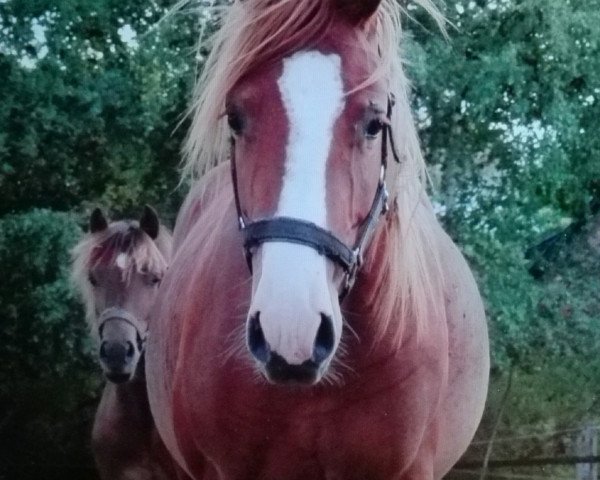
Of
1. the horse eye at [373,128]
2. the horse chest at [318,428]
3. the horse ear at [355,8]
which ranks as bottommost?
the horse chest at [318,428]

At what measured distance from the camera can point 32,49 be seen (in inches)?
129

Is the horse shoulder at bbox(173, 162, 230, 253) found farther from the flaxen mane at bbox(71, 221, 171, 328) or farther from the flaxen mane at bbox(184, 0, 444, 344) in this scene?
the flaxen mane at bbox(184, 0, 444, 344)

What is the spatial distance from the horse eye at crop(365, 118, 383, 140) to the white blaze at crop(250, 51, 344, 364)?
7cm

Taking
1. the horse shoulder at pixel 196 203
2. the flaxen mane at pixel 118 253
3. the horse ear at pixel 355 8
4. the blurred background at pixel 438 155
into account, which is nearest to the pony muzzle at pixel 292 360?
the horse ear at pixel 355 8

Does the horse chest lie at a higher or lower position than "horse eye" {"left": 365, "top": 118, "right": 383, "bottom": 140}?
lower

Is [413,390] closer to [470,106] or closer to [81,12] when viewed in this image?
[470,106]

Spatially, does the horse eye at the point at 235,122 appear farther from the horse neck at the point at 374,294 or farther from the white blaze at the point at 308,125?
the horse neck at the point at 374,294

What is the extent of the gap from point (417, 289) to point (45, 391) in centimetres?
A: 221

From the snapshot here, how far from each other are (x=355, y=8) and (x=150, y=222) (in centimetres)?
167

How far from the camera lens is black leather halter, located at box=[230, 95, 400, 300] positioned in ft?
3.71

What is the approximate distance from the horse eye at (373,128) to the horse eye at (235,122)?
18 centimetres

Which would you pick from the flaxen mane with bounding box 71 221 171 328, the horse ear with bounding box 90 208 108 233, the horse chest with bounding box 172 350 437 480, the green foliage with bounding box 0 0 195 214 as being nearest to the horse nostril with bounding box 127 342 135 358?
the flaxen mane with bounding box 71 221 171 328

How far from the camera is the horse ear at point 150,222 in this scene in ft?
9.41

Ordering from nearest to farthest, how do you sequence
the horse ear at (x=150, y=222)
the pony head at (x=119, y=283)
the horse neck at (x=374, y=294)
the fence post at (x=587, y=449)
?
the horse neck at (x=374, y=294) → the pony head at (x=119, y=283) → the horse ear at (x=150, y=222) → the fence post at (x=587, y=449)
